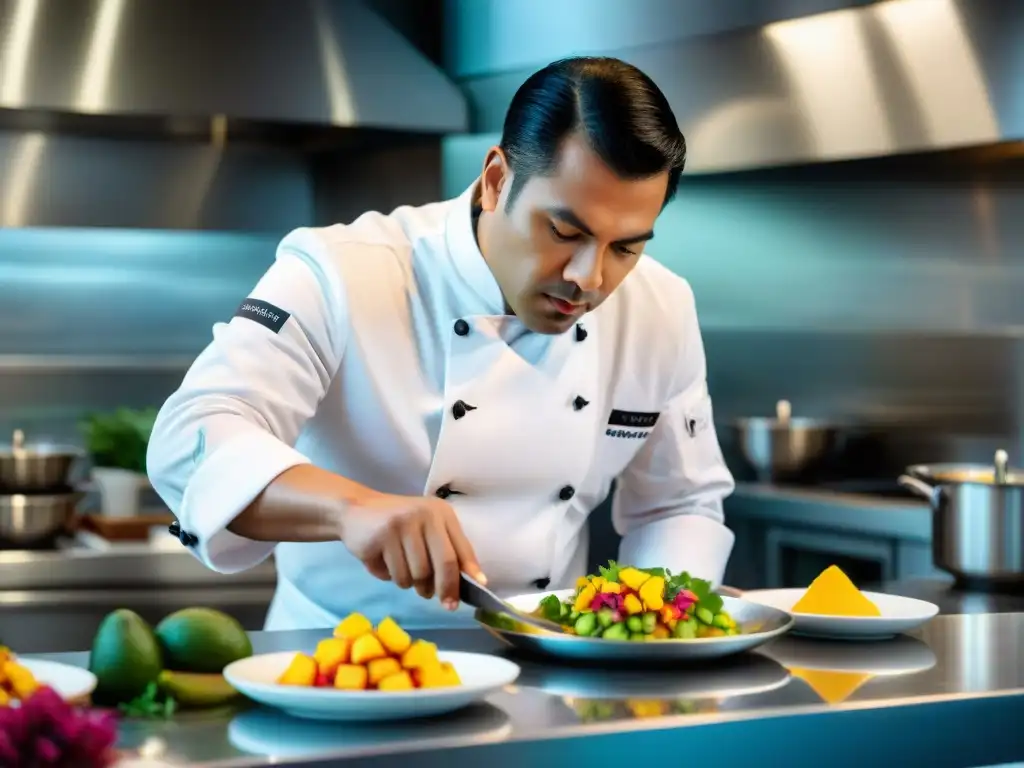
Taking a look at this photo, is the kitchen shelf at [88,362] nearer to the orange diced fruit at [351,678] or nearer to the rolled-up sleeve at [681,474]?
the rolled-up sleeve at [681,474]

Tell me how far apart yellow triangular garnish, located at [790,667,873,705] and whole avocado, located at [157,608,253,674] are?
0.60 meters

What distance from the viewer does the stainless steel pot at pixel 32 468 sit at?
12.0ft

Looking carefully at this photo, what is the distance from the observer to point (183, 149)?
443cm

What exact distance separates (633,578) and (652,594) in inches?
1.2

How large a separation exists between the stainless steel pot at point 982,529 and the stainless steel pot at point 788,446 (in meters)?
1.19

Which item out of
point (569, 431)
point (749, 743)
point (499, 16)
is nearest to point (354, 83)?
point (499, 16)

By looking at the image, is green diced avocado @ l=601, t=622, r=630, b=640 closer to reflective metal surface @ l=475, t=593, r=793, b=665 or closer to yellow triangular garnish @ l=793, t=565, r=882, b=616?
reflective metal surface @ l=475, t=593, r=793, b=665

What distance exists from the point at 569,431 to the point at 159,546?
176 cm

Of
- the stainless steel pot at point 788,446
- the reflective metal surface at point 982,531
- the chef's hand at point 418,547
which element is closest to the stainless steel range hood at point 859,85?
the stainless steel pot at point 788,446

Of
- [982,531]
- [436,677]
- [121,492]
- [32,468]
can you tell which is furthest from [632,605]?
[121,492]

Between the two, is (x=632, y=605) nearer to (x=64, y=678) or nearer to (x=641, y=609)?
(x=641, y=609)

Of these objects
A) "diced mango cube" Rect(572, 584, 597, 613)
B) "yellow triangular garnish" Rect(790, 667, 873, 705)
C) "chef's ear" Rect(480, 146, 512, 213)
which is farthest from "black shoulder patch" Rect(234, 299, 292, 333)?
"yellow triangular garnish" Rect(790, 667, 873, 705)

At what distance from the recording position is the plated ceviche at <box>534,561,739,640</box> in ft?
5.26

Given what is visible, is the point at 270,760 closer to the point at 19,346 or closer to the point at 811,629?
the point at 811,629
